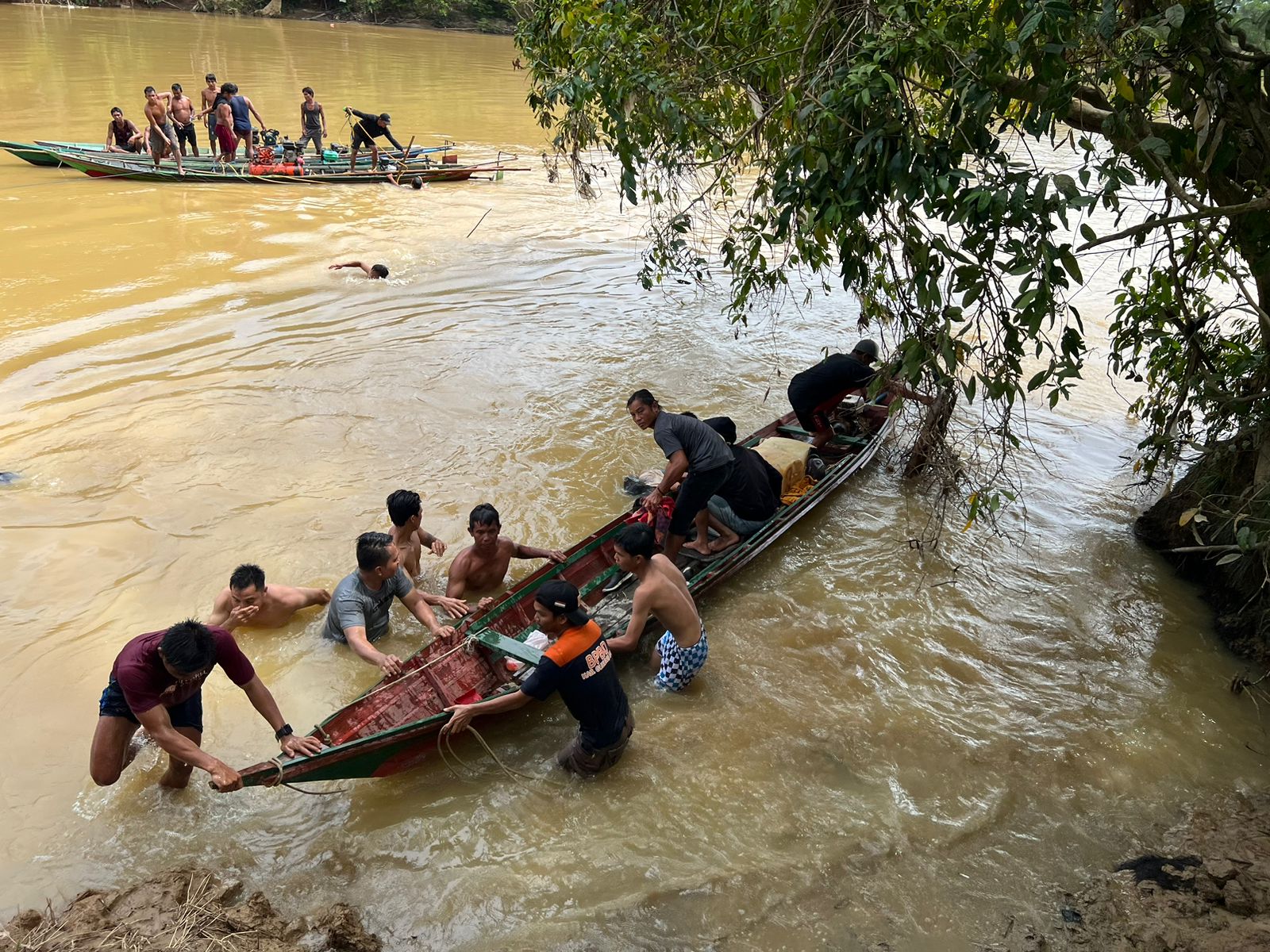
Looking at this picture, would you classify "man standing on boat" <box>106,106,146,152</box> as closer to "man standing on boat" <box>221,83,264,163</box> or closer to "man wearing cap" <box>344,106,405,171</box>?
"man standing on boat" <box>221,83,264,163</box>

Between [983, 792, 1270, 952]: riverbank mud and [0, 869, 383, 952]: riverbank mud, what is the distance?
116 inches

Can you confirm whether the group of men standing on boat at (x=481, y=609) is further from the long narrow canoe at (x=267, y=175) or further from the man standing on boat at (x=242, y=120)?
the man standing on boat at (x=242, y=120)

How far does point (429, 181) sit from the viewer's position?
56.3 ft

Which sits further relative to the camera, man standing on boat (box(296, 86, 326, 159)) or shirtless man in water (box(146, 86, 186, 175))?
man standing on boat (box(296, 86, 326, 159))

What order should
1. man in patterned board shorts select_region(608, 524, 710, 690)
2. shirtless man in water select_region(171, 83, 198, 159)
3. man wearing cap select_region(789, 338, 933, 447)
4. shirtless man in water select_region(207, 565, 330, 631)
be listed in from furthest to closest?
shirtless man in water select_region(171, 83, 198, 159) → man wearing cap select_region(789, 338, 933, 447) → shirtless man in water select_region(207, 565, 330, 631) → man in patterned board shorts select_region(608, 524, 710, 690)

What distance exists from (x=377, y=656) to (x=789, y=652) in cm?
272

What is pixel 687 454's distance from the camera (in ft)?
19.2

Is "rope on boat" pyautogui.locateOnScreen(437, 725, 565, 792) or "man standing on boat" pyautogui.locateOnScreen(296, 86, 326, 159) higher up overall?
"man standing on boat" pyautogui.locateOnScreen(296, 86, 326, 159)

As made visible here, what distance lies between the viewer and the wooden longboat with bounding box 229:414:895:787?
407cm

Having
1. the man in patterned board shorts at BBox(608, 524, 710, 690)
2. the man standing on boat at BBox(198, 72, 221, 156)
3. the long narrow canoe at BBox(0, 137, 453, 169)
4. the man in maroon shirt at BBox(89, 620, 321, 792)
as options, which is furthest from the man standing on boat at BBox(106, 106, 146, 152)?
the man in patterned board shorts at BBox(608, 524, 710, 690)

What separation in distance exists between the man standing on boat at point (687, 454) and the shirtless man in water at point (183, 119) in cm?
1368

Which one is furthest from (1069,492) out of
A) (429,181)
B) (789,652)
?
(429,181)

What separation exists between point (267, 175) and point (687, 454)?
13349mm

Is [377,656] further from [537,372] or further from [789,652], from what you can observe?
[537,372]
